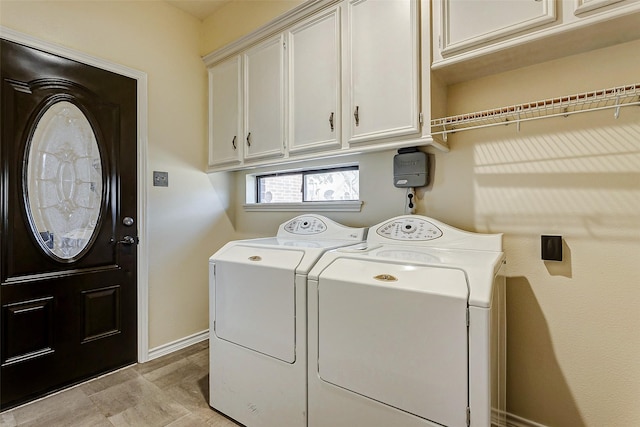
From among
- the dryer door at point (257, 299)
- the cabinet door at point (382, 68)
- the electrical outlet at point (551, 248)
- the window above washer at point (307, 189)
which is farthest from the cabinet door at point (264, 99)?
the electrical outlet at point (551, 248)

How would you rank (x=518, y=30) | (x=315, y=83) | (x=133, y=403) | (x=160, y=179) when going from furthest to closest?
(x=160, y=179) → (x=315, y=83) → (x=133, y=403) → (x=518, y=30)

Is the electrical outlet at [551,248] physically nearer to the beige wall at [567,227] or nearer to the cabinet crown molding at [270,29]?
the beige wall at [567,227]

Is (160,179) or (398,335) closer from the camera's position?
(398,335)

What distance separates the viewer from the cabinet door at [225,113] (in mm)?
2521

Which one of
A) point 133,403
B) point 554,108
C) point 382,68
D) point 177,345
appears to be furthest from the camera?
point 177,345

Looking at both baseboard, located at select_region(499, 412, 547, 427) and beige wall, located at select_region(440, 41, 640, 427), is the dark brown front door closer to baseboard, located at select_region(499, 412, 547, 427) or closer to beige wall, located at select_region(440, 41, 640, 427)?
beige wall, located at select_region(440, 41, 640, 427)

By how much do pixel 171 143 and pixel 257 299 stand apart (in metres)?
1.74

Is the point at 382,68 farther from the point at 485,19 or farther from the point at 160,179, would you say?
the point at 160,179

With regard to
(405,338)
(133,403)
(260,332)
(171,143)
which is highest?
(171,143)

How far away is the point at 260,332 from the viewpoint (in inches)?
62.5

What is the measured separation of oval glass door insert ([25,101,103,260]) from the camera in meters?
1.92

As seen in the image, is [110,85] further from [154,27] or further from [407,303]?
[407,303]

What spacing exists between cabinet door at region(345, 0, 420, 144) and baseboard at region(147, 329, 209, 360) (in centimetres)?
228

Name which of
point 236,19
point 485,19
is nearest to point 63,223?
point 236,19
